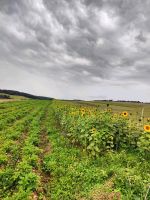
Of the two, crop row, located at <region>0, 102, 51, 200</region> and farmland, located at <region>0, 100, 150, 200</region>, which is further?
crop row, located at <region>0, 102, 51, 200</region>

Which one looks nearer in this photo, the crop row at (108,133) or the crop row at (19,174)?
the crop row at (19,174)

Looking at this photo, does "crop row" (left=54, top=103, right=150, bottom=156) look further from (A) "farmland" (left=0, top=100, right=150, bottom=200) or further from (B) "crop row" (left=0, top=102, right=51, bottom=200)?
(B) "crop row" (left=0, top=102, right=51, bottom=200)

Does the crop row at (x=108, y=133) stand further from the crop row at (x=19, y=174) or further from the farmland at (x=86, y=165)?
Answer: the crop row at (x=19, y=174)

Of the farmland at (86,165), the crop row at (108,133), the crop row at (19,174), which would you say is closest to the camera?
the farmland at (86,165)

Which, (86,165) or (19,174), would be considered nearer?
(19,174)

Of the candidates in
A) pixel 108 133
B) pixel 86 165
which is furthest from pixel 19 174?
pixel 108 133

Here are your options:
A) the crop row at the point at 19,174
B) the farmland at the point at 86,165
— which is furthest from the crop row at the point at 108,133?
the crop row at the point at 19,174

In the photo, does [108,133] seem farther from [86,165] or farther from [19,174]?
[19,174]

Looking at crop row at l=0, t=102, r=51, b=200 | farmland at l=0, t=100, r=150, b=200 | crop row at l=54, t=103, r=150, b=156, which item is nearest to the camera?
farmland at l=0, t=100, r=150, b=200

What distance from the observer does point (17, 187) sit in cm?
801

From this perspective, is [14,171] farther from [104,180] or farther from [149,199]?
[149,199]

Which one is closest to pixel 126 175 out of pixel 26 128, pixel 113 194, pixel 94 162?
pixel 113 194

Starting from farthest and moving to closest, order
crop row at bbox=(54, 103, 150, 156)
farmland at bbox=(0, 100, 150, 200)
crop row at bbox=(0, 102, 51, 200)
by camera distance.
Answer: crop row at bbox=(54, 103, 150, 156), crop row at bbox=(0, 102, 51, 200), farmland at bbox=(0, 100, 150, 200)

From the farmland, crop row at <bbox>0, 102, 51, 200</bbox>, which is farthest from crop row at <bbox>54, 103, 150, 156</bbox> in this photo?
crop row at <bbox>0, 102, 51, 200</bbox>
